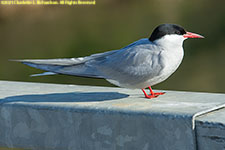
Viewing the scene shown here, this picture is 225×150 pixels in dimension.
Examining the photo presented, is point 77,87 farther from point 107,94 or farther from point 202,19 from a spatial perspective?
point 202,19

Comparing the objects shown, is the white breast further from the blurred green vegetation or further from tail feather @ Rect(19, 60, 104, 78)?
the blurred green vegetation

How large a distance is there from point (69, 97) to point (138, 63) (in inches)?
23.6

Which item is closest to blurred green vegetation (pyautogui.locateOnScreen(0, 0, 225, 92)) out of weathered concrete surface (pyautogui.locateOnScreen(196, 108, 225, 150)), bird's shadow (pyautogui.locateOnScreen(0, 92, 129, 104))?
bird's shadow (pyautogui.locateOnScreen(0, 92, 129, 104))

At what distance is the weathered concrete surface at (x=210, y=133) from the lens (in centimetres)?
293

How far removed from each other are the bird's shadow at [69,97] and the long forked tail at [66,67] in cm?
18

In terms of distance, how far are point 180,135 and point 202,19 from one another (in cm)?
990

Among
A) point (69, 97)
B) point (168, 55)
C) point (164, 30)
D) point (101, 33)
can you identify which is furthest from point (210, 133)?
point (101, 33)

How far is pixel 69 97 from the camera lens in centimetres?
387

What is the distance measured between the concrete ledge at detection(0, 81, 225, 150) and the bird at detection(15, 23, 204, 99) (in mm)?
172

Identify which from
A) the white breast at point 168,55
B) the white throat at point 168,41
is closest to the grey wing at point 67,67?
the white breast at point 168,55

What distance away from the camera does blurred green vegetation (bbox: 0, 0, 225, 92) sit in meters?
10.5

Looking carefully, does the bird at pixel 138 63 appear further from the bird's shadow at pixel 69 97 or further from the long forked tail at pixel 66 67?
the bird's shadow at pixel 69 97

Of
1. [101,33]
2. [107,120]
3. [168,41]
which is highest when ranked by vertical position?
[168,41]

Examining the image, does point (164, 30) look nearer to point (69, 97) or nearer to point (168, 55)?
point (168, 55)
